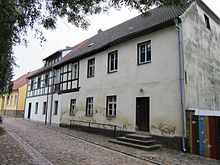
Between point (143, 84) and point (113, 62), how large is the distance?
344cm

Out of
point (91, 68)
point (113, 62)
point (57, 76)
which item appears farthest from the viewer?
point (57, 76)

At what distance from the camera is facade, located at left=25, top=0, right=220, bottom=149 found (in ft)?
33.1

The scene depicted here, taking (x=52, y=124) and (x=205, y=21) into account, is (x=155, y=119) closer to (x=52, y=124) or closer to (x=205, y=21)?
(x=205, y=21)

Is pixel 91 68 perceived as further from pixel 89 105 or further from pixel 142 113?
pixel 142 113

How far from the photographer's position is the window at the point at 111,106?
13.4 metres

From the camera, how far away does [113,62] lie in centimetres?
1417

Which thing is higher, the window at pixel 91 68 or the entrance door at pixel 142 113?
the window at pixel 91 68

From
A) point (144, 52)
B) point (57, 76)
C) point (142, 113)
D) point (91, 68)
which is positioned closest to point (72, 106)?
point (91, 68)

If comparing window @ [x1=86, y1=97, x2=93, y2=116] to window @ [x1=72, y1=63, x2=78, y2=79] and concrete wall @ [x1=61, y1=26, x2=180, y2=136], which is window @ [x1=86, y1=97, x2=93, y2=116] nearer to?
concrete wall @ [x1=61, y1=26, x2=180, y2=136]

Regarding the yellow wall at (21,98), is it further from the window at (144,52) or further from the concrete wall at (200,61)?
the concrete wall at (200,61)

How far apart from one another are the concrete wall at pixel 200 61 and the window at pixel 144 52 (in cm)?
201

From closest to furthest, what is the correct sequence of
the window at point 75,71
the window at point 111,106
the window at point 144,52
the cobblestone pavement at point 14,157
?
the cobblestone pavement at point 14,157
the window at point 144,52
the window at point 111,106
the window at point 75,71

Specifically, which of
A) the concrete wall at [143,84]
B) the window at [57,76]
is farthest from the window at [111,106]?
the window at [57,76]

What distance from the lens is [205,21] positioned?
13.3 m
